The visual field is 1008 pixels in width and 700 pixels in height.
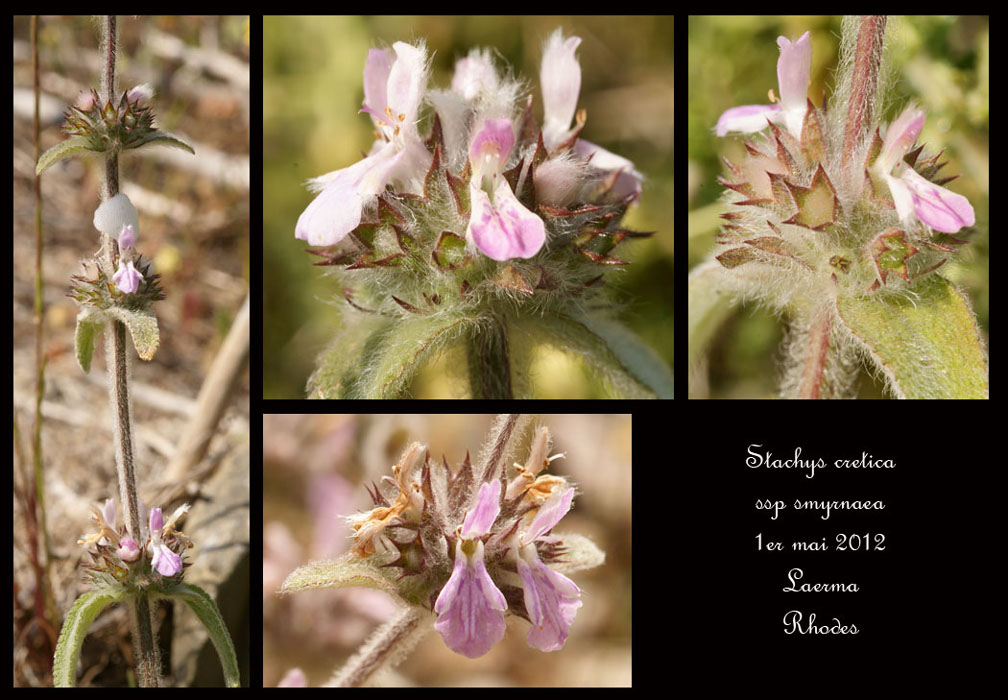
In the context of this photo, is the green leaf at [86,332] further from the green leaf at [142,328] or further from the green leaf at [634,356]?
the green leaf at [634,356]

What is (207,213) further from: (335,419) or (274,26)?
(335,419)

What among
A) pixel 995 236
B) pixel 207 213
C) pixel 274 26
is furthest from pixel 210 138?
pixel 995 236

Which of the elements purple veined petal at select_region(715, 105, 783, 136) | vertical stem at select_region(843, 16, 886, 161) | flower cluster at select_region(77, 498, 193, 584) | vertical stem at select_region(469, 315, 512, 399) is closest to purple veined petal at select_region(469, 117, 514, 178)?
vertical stem at select_region(469, 315, 512, 399)

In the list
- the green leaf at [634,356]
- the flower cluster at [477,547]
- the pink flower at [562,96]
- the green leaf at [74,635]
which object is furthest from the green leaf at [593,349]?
the green leaf at [74,635]

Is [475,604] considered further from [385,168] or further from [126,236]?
[126,236]

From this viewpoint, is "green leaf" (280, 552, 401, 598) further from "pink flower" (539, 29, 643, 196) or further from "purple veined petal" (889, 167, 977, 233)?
"purple veined petal" (889, 167, 977, 233)

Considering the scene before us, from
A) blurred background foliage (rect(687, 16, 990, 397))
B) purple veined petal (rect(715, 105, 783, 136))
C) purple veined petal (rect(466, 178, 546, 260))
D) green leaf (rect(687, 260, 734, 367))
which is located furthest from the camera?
blurred background foliage (rect(687, 16, 990, 397))
